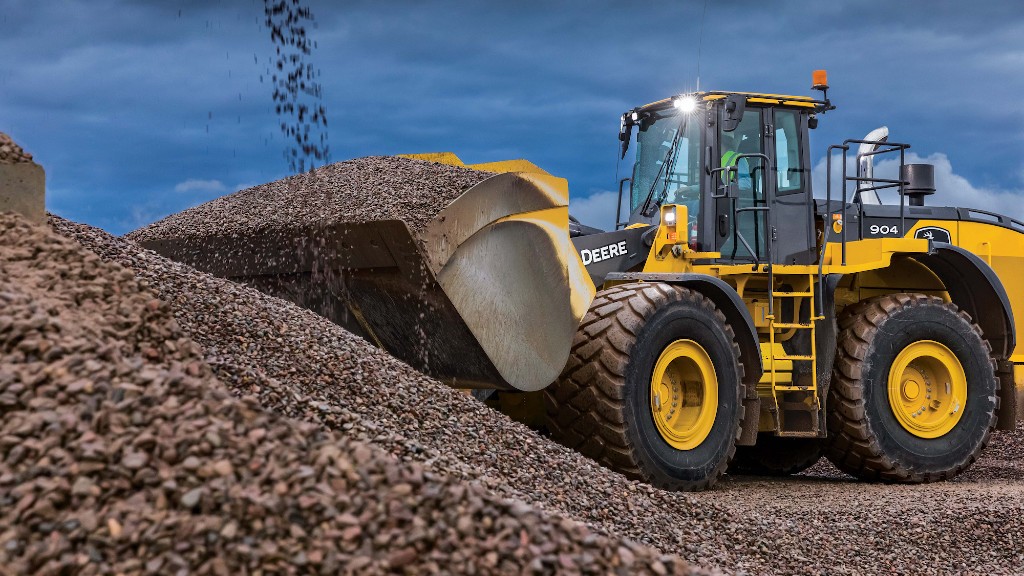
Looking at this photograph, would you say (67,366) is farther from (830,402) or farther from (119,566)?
(830,402)

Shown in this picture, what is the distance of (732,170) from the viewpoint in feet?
23.2

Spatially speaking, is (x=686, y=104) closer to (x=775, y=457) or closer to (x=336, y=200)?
(x=336, y=200)

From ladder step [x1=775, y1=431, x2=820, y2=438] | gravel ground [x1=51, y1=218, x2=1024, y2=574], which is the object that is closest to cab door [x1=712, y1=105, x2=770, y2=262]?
ladder step [x1=775, y1=431, x2=820, y2=438]

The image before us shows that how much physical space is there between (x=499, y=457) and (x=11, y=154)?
7.93 feet

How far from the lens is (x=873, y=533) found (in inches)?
216

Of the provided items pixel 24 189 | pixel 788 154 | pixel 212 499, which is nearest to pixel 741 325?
pixel 788 154

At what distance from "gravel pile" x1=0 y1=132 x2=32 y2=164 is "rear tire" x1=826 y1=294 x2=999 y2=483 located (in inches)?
208

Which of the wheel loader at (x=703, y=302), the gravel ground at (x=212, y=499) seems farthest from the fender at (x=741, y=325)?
the gravel ground at (x=212, y=499)

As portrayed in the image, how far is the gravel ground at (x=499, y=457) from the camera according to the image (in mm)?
4293

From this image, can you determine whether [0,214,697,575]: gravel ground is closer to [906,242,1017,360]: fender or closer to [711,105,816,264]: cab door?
[711,105,816,264]: cab door

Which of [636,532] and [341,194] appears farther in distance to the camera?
[341,194]

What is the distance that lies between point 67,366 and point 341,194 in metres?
3.07

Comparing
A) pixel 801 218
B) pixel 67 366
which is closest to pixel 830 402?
pixel 801 218

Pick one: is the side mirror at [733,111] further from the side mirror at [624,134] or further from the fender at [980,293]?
the fender at [980,293]
